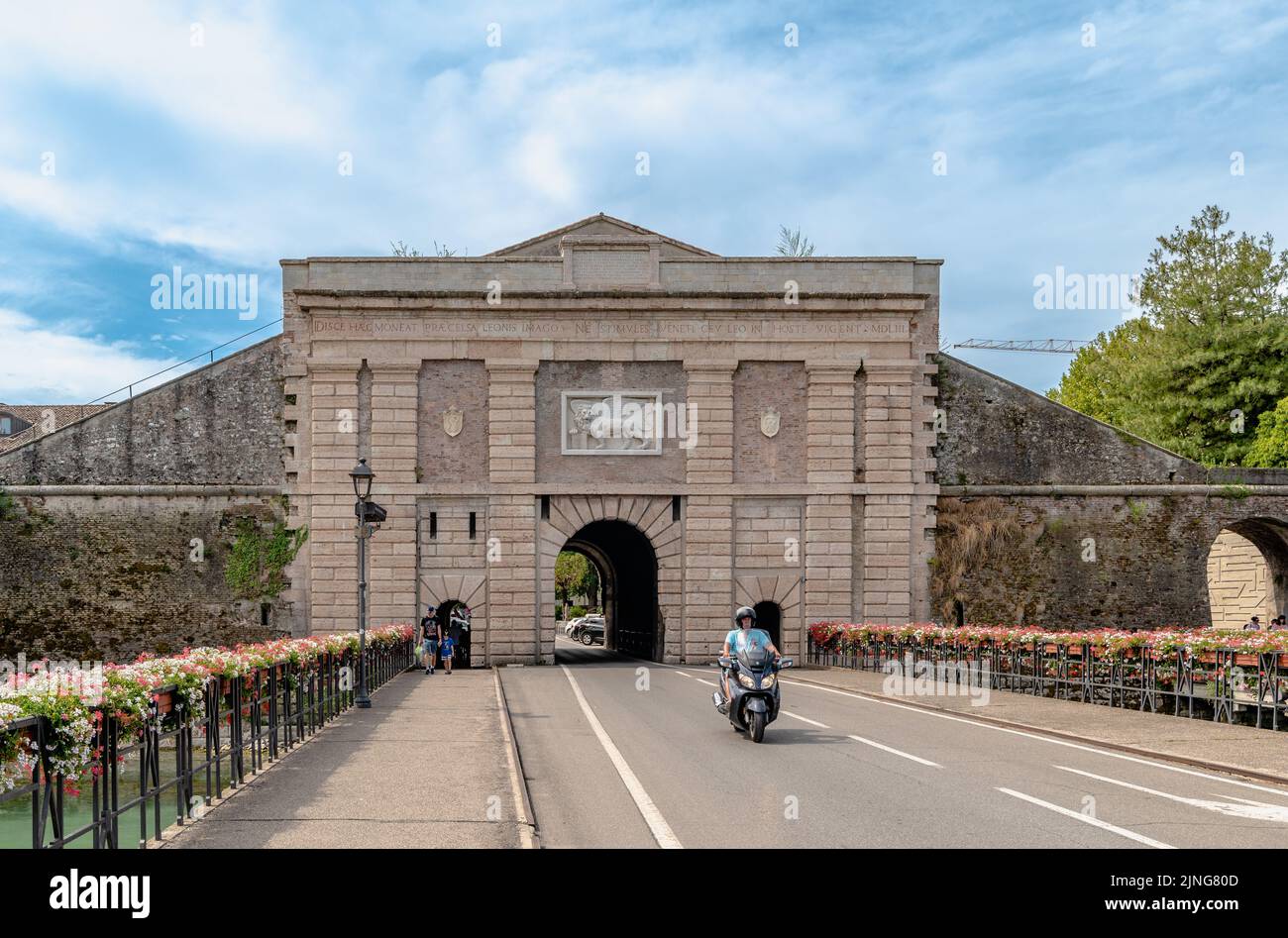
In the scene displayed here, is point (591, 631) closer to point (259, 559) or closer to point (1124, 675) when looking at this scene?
point (259, 559)

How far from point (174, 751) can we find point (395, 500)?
23.4 metres

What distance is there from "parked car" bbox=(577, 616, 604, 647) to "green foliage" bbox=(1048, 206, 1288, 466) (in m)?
26.2

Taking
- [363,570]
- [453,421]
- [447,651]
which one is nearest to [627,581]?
[453,421]

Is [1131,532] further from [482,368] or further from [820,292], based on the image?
[482,368]

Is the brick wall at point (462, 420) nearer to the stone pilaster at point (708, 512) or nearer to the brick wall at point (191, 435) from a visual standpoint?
the brick wall at point (191, 435)

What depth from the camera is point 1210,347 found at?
44.7 m

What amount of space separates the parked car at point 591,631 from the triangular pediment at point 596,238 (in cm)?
2826

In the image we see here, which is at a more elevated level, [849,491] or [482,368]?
[482,368]

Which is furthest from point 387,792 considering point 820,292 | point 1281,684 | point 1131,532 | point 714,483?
point 1131,532

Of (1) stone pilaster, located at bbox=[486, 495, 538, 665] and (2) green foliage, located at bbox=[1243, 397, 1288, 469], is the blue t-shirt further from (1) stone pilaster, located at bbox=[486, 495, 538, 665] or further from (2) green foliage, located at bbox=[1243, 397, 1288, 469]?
(2) green foliage, located at bbox=[1243, 397, 1288, 469]

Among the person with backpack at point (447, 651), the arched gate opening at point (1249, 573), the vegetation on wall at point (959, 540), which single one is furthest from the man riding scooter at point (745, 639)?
the arched gate opening at point (1249, 573)
